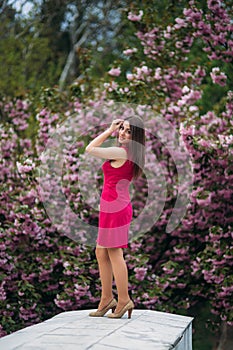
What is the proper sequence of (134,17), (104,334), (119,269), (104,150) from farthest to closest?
(134,17), (119,269), (104,150), (104,334)

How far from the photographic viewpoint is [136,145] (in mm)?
4852

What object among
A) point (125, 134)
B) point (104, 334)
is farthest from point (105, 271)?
point (125, 134)

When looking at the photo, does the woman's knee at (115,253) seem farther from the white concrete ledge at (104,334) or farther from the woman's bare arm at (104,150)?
the woman's bare arm at (104,150)

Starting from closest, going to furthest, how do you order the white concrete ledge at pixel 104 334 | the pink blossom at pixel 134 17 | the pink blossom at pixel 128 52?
the white concrete ledge at pixel 104 334 < the pink blossom at pixel 134 17 < the pink blossom at pixel 128 52

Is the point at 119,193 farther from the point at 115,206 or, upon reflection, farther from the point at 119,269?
the point at 119,269

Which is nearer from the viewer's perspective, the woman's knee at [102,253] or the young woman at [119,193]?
the young woman at [119,193]

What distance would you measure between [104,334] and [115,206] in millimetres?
1007

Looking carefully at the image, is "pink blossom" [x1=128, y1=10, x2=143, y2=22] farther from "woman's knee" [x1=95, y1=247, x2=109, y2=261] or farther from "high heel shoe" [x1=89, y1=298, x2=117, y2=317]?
"high heel shoe" [x1=89, y1=298, x2=117, y2=317]

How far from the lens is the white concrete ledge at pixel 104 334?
391 cm

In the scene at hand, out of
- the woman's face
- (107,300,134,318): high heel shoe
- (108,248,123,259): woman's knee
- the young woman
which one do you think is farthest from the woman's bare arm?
(107,300,134,318): high heel shoe

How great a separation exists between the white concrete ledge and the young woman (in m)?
0.28

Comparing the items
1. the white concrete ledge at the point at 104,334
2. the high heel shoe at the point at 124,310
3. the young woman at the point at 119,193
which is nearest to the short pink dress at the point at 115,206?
the young woman at the point at 119,193

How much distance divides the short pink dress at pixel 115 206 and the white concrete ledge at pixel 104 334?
63cm

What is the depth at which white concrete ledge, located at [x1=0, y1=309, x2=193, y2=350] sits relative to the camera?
154 inches
